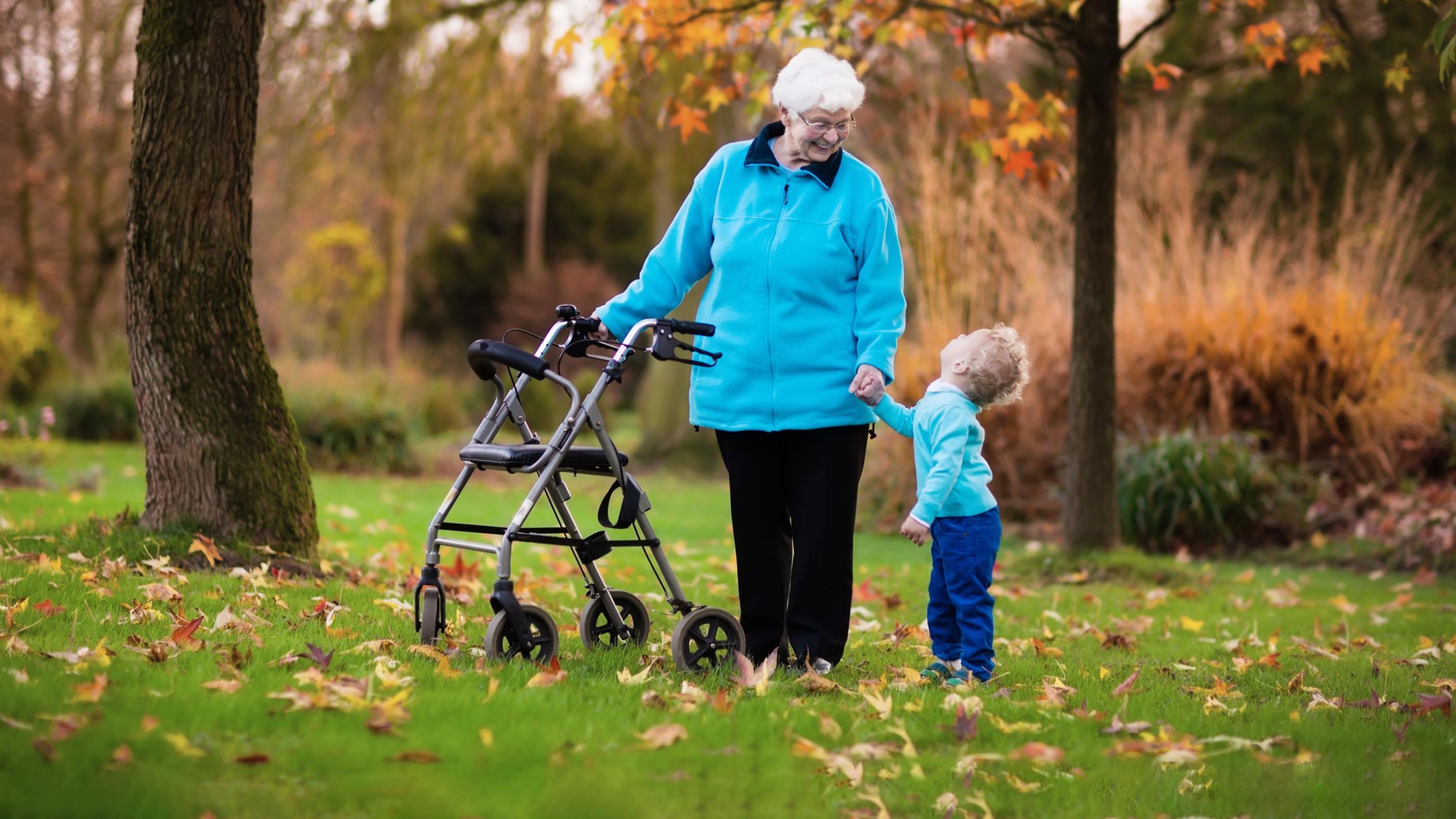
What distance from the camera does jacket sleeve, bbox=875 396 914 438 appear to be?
4156 mm

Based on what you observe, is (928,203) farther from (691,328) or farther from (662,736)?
(662,736)

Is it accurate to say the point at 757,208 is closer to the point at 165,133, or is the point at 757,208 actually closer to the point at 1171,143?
the point at 165,133

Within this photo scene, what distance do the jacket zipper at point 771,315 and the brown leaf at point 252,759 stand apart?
1.78m

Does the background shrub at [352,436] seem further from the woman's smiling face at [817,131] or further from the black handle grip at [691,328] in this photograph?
the woman's smiling face at [817,131]

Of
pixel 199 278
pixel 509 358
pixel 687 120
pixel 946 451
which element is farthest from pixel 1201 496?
pixel 199 278

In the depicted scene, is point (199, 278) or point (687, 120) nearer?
point (199, 278)

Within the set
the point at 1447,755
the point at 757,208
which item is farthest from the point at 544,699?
the point at 1447,755

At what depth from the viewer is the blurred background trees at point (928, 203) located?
9.52 meters

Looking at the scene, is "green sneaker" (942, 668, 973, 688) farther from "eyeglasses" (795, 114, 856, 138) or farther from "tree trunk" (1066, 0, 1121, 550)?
"tree trunk" (1066, 0, 1121, 550)

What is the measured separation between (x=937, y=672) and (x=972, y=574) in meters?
0.38

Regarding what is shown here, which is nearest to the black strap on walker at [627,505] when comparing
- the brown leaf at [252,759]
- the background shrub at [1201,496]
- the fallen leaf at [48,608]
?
the brown leaf at [252,759]

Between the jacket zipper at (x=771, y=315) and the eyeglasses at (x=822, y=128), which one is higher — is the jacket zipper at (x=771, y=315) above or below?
below

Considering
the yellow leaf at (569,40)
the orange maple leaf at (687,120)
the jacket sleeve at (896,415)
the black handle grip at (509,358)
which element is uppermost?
the yellow leaf at (569,40)

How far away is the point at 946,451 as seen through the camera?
4066 mm
